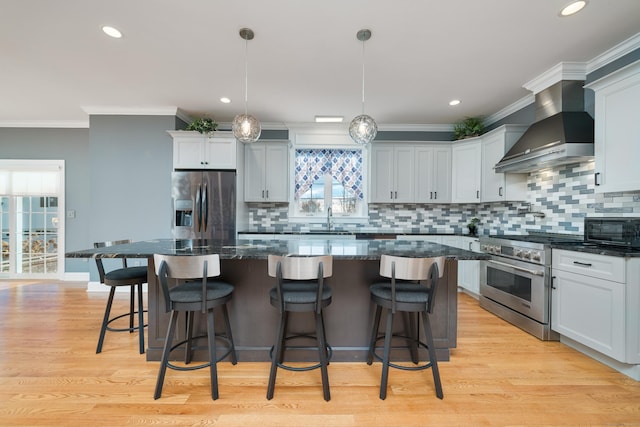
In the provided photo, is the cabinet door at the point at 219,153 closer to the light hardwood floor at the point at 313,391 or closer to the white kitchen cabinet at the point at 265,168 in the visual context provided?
the white kitchen cabinet at the point at 265,168

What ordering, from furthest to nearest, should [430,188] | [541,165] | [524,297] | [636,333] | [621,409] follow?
[430,188]
[541,165]
[524,297]
[636,333]
[621,409]

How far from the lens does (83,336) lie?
271cm

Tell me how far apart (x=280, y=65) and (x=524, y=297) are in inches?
141

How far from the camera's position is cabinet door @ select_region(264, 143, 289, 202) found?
4.67 metres

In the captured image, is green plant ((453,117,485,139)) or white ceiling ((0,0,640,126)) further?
green plant ((453,117,485,139))

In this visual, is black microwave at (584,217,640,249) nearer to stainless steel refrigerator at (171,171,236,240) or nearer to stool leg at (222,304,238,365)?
stool leg at (222,304,238,365)

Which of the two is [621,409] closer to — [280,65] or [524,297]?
[524,297]

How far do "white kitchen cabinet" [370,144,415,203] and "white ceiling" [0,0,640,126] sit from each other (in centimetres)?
78

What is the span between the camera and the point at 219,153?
4.24 meters

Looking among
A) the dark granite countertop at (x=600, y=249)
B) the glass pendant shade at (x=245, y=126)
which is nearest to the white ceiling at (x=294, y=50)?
the glass pendant shade at (x=245, y=126)

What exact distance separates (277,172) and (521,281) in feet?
12.0

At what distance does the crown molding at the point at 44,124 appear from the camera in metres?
4.88

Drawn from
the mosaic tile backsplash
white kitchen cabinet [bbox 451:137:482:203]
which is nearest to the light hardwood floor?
the mosaic tile backsplash

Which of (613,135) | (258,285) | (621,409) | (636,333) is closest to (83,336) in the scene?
(258,285)
